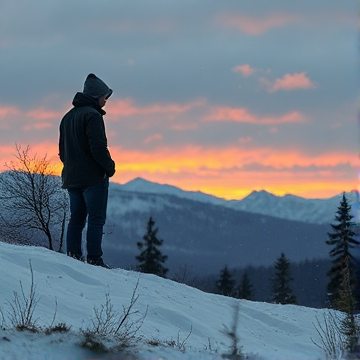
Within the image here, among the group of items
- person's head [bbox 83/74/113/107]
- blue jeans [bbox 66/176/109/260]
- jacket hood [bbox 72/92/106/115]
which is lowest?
blue jeans [bbox 66/176/109/260]

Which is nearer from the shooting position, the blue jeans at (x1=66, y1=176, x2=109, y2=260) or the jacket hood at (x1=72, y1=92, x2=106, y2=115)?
the blue jeans at (x1=66, y1=176, x2=109, y2=260)

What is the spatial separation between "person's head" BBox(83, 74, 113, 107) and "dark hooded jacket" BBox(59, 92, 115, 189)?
67mm

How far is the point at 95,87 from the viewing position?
10109 millimetres

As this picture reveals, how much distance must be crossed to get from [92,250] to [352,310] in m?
4.35

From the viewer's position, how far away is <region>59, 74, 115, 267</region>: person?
9.73 meters

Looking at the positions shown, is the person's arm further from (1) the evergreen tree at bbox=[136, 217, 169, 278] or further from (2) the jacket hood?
(1) the evergreen tree at bbox=[136, 217, 169, 278]

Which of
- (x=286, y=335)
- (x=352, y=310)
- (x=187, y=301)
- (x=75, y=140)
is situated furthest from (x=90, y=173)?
(x=352, y=310)

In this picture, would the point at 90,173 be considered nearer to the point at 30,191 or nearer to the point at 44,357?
the point at 44,357

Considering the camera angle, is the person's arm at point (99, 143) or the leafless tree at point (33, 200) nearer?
the person's arm at point (99, 143)

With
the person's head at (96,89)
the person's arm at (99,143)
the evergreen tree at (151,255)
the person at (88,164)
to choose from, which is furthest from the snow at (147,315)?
the evergreen tree at (151,255)

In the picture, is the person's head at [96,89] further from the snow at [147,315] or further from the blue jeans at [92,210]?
the snow at [147,315]

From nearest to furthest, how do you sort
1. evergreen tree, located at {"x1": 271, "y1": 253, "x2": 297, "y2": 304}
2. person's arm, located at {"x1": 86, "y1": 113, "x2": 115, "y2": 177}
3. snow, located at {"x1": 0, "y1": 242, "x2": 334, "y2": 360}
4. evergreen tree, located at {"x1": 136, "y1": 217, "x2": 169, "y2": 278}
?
1. snow, located at {"x1": 0, "y1": 242, "x2": 334, "y2": 360}
2. person's arm, located at {"x1": 86, "y1": 113, "x2": 115, "y2": 177}
3. evergreen tree, located at {"x1": 136, "y1": 217, "x2": 169, "y2": 278}
4. evergreen tree, located at {"x1": 271, "y1": 253, "x2": 297, "y2": 304}

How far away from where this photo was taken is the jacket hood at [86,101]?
33.0 feet

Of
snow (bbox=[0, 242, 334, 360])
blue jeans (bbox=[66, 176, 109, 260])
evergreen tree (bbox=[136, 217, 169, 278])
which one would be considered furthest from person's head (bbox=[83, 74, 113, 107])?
evergreen tree (bbox=[136, 217, 169, 278])
